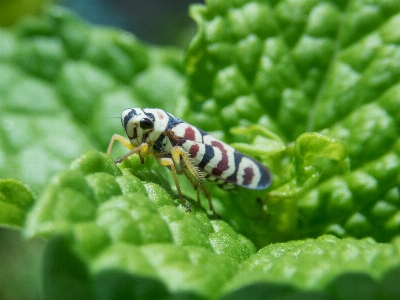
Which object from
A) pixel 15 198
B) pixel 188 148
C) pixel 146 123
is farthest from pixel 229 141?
pixel 15 198

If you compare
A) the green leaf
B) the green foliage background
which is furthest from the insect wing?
the green leaf

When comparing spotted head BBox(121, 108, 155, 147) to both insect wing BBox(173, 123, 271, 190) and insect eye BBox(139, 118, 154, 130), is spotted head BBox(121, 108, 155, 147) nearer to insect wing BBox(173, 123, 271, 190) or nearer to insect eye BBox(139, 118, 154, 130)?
insect eye BBox(139, 118, 154, 130)

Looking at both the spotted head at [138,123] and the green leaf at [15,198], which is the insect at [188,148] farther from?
the green leaf at [15,198]

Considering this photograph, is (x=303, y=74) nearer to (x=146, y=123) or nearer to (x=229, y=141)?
(x=229, y=141)

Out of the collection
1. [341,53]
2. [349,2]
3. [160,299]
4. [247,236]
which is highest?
[349,2]

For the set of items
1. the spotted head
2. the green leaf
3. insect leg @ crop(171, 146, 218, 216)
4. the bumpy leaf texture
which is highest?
the bumpy leaf texture

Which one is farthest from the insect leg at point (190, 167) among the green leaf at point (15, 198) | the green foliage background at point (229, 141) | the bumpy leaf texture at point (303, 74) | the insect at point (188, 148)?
the green leaf at point (15, 198)

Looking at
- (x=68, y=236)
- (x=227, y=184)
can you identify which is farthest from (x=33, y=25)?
(x=68, y=236)

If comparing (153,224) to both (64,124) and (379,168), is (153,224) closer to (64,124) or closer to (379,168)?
(379,168)
